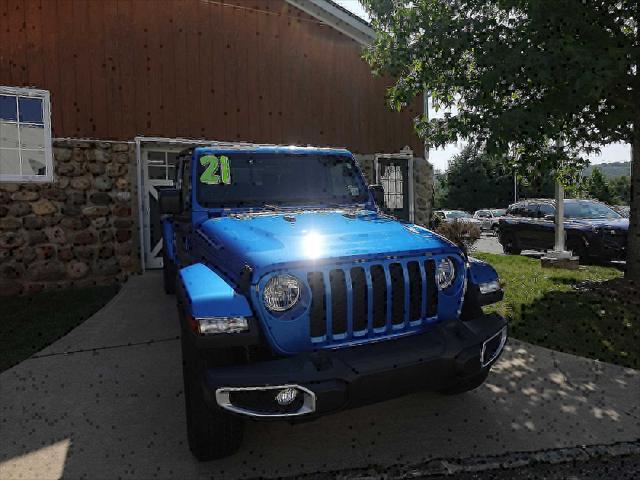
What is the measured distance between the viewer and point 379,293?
8.89 ft

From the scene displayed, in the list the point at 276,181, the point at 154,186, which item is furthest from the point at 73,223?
the point at 276,181

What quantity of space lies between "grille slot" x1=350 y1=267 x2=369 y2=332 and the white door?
24.6 feet

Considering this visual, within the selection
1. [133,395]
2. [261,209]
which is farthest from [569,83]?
[133,395]

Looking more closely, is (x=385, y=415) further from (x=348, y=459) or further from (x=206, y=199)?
(x=206, y=199)

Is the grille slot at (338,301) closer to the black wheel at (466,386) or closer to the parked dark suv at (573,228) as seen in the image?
the black wheel at (466,386)

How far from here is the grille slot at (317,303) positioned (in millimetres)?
2566

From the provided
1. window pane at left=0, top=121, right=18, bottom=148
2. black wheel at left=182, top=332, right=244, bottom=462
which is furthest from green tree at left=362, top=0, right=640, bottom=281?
window pane at left=0, top=121, right=18, bottom=148

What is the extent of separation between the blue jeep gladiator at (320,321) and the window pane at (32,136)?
6.65 meters

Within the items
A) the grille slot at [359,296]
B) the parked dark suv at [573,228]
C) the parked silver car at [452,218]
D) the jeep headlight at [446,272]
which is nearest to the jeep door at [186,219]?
the grille slot at [359,296]

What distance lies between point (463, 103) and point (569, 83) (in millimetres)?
1566

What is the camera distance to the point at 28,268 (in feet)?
26.4

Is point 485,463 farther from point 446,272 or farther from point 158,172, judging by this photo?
point 158,172

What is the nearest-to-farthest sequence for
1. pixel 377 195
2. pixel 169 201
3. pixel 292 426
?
1. pixel 292 426
2. pixel 169 201
3. pixel 377 195

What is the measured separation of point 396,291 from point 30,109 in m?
8.15
